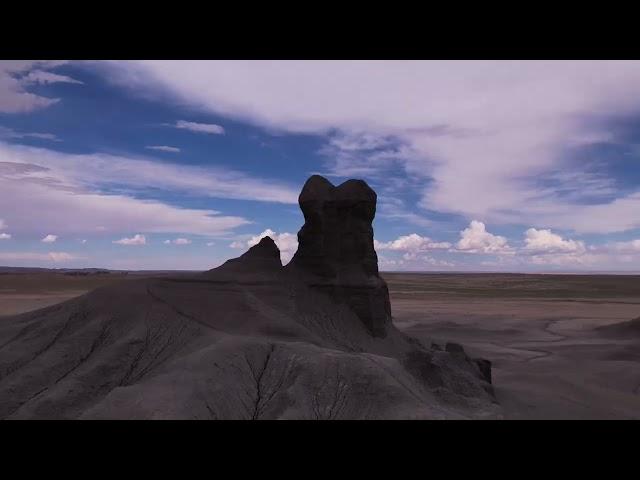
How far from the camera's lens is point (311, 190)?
32.5 meters

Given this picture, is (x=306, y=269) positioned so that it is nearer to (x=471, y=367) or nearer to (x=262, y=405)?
(x=471, y=367)

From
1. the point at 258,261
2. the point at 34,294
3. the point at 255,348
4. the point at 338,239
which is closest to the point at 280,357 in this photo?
the point at 255,348

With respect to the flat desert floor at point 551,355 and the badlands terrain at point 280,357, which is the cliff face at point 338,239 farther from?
the flat desert floor at point 551,355

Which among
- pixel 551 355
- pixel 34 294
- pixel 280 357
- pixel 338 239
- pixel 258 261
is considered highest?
pixel 338 239

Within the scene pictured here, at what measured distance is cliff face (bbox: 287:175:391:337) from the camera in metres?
31.7

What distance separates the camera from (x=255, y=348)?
19.0 metres

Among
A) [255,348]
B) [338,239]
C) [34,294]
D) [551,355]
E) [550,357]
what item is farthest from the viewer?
[34,294]

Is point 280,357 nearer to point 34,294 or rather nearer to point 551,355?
point 551,355

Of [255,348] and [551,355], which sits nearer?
[255,348]

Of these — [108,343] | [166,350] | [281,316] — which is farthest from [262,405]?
[108,343]

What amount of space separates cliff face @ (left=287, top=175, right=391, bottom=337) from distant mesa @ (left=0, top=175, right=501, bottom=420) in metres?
0.07

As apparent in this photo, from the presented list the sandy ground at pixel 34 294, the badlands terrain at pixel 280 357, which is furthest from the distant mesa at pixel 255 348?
the sandy ground at pixel 34 294

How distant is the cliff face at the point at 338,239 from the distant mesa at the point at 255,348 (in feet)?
0.24

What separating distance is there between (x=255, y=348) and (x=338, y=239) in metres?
14.7
